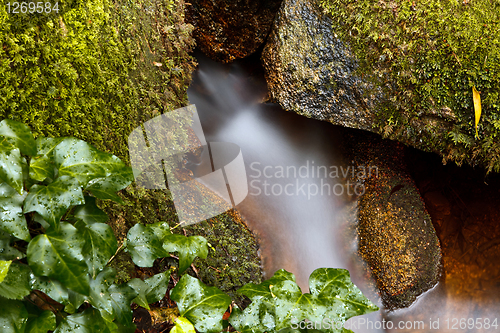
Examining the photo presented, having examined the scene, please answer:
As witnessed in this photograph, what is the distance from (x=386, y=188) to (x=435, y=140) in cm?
87

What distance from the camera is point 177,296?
117 cm

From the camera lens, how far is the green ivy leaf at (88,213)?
997mm

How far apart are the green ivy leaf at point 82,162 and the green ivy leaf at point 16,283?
31 cm

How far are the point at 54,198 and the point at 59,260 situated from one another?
0.62 ft

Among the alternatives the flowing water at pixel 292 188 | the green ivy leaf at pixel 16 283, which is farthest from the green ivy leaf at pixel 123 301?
the flowing water at pixel 292 188

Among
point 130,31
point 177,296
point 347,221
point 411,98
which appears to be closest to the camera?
point 177,296

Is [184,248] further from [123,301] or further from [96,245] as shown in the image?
[96,245]

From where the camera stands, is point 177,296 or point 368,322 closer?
point 177,296

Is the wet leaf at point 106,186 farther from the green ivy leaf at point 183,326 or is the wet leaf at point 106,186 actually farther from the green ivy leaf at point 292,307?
the green ivy leaf at point 292,307

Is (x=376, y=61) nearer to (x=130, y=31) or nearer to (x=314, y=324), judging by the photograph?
(x=130, y=31)

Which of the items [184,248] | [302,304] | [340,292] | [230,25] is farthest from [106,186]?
[230,25]

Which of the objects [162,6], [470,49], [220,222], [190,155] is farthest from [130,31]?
[470,49]

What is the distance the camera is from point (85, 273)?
0.83 meters

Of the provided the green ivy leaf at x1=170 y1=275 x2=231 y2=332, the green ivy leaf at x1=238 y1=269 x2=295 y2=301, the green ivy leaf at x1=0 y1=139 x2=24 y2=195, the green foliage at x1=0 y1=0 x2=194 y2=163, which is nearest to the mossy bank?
the green foliage at x1=0 y1=0 x2=194 y2=163
